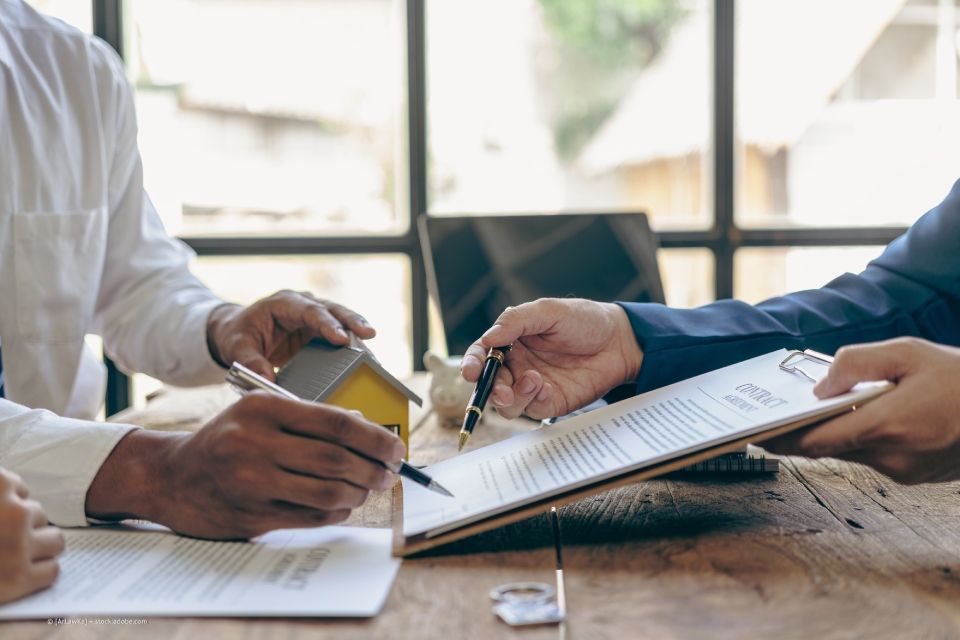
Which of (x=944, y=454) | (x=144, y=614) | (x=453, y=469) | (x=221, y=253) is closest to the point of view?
(x=144, y=614)

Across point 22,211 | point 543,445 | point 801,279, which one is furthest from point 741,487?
point 801,279

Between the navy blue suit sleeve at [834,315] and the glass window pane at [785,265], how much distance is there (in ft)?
5.72

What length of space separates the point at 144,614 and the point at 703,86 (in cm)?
271

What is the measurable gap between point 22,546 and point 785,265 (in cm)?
274

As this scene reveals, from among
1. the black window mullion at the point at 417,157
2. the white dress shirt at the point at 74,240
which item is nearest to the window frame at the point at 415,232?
the black window mullion at the point at 417,157

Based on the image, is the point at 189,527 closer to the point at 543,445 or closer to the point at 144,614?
the point at 144,614

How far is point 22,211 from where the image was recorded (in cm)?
156

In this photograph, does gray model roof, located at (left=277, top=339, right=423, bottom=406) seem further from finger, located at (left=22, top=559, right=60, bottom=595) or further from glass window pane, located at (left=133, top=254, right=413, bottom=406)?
glass window pane, located at (left=133, top=254, right=413, bottom=406)

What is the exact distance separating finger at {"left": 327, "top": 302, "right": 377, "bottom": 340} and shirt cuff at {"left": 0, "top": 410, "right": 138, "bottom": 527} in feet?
1.35

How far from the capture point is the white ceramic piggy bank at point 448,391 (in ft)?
4.83

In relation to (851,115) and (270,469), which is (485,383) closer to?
(270,469)

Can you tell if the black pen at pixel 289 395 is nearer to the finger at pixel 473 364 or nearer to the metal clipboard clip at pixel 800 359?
the finger at pixel 473 364

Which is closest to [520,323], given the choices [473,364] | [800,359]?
[473,364]

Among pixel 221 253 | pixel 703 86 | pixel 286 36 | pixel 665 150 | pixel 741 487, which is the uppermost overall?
pixel 286 36
